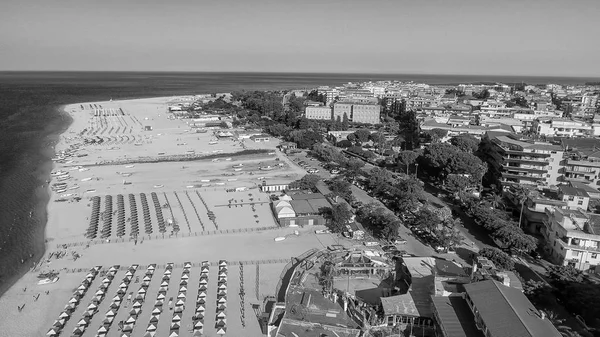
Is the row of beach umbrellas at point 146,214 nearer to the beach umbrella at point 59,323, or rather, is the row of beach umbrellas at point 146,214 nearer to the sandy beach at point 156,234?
the sandy beach at point 156,234

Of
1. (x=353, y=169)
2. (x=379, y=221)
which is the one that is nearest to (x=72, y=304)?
(x=379, y=221)

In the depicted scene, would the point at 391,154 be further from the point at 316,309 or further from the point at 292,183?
the point at 316,309

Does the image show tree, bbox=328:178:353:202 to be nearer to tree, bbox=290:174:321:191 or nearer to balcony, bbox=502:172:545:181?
tree, bbox=290:174:321:191

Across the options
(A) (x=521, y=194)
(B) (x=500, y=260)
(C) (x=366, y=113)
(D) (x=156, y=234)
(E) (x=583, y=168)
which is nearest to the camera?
(B) (x=500, y=260)

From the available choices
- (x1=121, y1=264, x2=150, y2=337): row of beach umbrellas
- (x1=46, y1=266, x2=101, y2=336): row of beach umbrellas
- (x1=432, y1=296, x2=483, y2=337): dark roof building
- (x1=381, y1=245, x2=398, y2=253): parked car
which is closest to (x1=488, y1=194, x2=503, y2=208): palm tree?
(x1=381, y1=245, x2=398, y2=253): parked car

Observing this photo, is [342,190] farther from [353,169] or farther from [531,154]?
[531,154]

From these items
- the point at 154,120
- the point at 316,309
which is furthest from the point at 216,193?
the point at 154,120

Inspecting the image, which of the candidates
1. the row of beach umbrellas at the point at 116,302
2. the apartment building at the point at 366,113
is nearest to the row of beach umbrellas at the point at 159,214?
the row of beach umbrellas at the point at 116,302
